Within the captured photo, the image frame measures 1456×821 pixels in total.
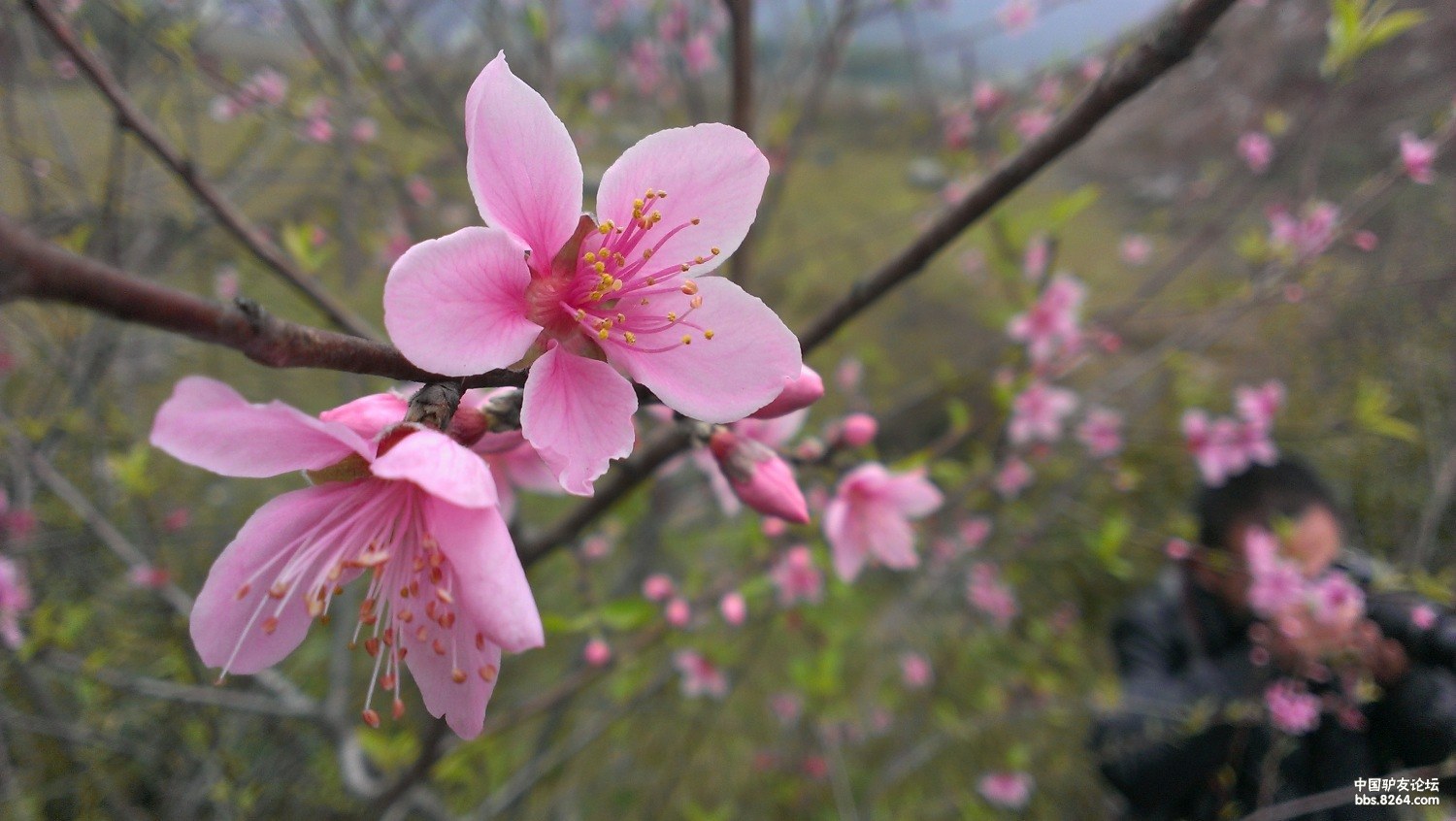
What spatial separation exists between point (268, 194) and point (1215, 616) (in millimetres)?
4379

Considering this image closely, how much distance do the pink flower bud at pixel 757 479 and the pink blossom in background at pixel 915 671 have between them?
110 inches

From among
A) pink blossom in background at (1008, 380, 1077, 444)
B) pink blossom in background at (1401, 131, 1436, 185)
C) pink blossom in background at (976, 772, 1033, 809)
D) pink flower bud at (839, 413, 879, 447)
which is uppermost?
pink flower bud at (839, 413, 879, 447)

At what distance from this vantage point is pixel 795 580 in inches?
83.1

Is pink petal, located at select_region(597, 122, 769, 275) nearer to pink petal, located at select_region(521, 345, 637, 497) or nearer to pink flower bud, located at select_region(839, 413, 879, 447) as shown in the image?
pink petal, located at select_region(521, 345, 637, 497)

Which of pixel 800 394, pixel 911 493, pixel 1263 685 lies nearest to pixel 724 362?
pixel 800 394

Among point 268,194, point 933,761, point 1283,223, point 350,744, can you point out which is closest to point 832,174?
point 1283,223

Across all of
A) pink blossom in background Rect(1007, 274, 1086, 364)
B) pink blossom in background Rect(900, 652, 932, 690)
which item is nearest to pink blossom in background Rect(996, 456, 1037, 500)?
pink blossom in background Rect(1007, 274, 1086, 364)

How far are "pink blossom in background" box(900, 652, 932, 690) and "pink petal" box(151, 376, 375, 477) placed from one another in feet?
10.4

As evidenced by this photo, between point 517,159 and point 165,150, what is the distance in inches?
27.7

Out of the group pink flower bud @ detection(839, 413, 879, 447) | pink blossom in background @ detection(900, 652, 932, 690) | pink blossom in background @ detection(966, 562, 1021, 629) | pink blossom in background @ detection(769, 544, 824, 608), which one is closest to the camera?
pink flower bud @ detection(839, 413, 879, 447)

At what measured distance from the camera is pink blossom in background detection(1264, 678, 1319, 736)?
160 cm

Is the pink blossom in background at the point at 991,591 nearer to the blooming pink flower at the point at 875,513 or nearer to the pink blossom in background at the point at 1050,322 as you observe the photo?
the pink blossom in background at the point at 1050,322

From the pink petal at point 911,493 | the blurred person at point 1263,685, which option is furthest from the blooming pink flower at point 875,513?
the blurred person at point 1263,685

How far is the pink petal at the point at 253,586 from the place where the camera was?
0.51m
